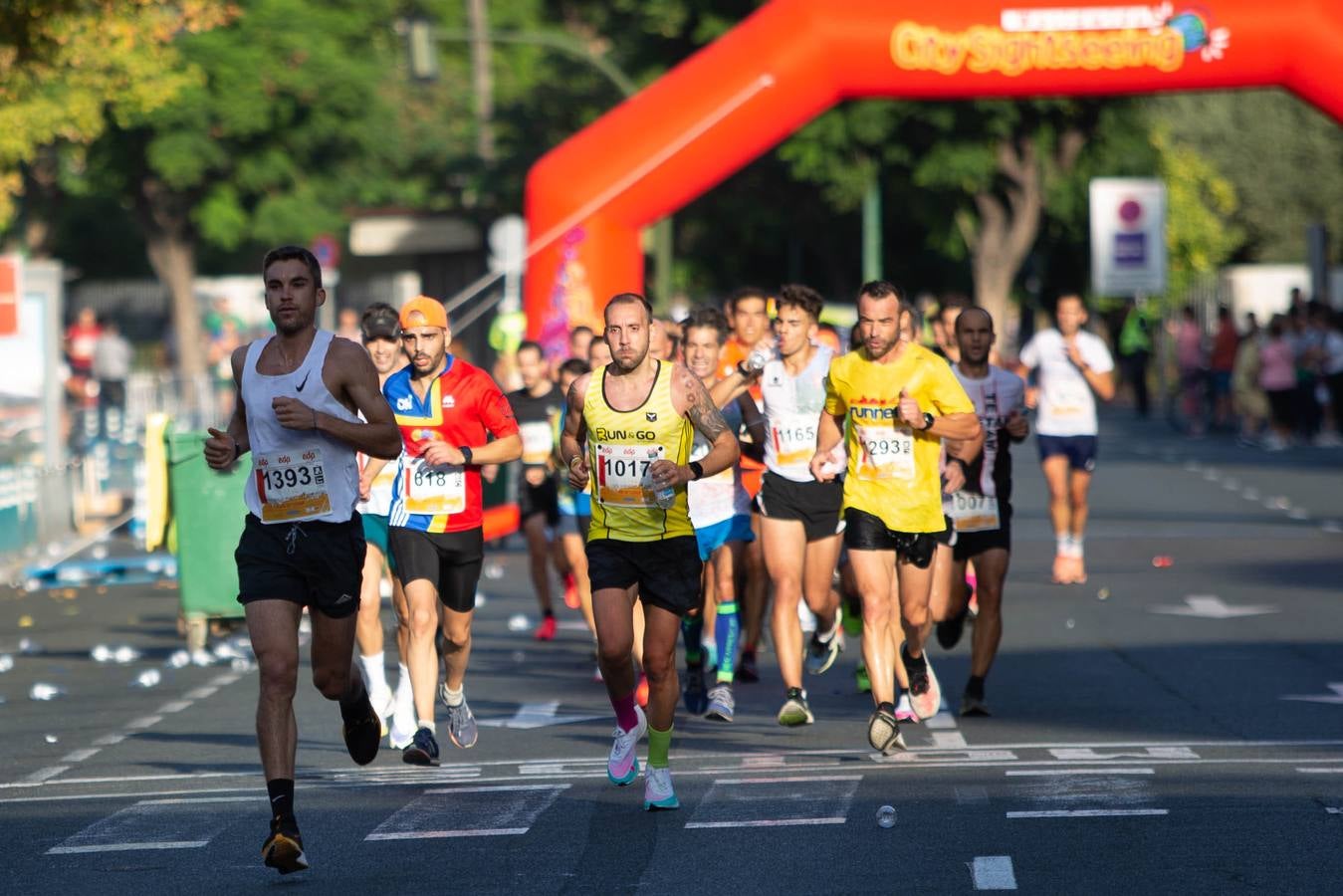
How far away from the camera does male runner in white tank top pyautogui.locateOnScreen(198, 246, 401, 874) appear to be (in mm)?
7871

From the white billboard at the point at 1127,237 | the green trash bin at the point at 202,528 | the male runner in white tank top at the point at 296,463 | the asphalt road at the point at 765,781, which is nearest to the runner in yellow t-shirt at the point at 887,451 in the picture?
the asphalt road at the point at 765,781

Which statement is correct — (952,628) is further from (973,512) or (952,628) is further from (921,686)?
(921,686)

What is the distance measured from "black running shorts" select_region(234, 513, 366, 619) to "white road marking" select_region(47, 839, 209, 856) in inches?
32.3

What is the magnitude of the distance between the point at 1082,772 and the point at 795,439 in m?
2.80

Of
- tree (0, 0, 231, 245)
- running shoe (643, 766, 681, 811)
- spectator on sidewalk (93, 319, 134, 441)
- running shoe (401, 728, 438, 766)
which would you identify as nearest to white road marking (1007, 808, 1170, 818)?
running shoe (643, 766, 681, 811)

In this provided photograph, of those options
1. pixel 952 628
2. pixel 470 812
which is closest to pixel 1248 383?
pixel 952 628

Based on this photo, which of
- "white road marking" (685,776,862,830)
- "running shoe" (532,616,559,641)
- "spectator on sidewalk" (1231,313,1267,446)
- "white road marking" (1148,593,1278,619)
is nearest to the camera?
"white road marking" (685,776,862,830)

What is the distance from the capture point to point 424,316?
10.1 meters

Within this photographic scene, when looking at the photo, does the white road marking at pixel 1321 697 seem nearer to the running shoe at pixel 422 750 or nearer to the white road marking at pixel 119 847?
the running shoe at pixel 422 750

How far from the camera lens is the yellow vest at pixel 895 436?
10203 mm

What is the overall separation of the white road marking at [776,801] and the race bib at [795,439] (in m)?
2.47

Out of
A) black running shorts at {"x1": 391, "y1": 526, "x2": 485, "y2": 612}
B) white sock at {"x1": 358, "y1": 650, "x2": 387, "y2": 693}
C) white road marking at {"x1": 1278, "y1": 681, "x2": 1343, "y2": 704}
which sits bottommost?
white road marking at {"x1": 1278, "y1": 681, "x2": 1343, "y2": 704}

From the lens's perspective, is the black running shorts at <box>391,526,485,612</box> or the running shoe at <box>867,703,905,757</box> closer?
the running shoe at <box>867,703,905,757</box>

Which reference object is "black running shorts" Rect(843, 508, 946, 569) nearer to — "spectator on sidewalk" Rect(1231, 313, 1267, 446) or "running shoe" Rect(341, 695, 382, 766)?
"running shoe" Rect(341, 695, 382, 766)
